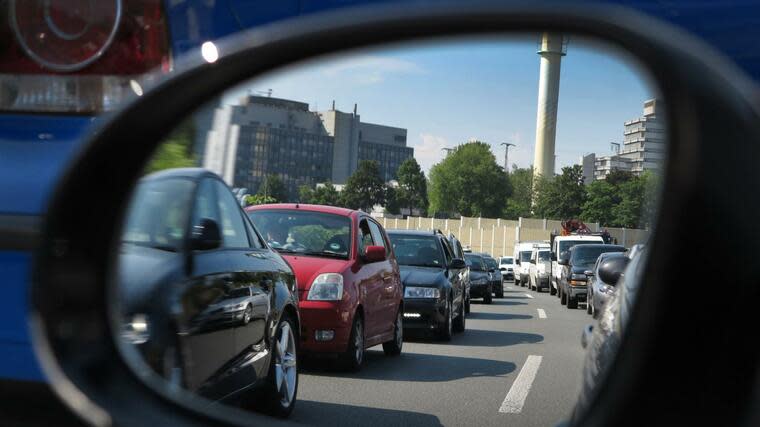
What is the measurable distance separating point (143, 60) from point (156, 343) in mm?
1492

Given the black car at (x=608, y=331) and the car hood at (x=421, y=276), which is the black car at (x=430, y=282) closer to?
the car hood at (x=421, y=276)

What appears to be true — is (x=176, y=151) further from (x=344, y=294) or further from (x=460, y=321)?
(x=460, y=321)

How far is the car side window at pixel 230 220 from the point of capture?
2491 mm

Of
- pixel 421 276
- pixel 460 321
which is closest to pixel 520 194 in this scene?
pixel 421 276

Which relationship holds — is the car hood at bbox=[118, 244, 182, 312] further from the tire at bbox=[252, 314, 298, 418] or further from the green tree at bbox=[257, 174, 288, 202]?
the tire at bbox=[252, 314, 298, 418]

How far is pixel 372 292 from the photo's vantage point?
1083 centimetres

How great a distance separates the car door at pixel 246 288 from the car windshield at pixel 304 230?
11cm

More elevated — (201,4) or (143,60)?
(201,4)

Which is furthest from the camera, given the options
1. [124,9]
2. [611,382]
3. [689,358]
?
[124,9]

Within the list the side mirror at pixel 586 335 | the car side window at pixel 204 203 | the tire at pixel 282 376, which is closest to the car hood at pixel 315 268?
the tire at pixel 282 376

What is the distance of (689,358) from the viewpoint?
137 centimetres

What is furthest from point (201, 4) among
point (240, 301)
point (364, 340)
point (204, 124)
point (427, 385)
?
point (364, 340)

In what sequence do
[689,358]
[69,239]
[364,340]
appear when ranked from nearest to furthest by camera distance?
1. [689,358]
2. [69,239]
3. [364,340]

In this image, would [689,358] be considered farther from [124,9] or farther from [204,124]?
[124,9]
